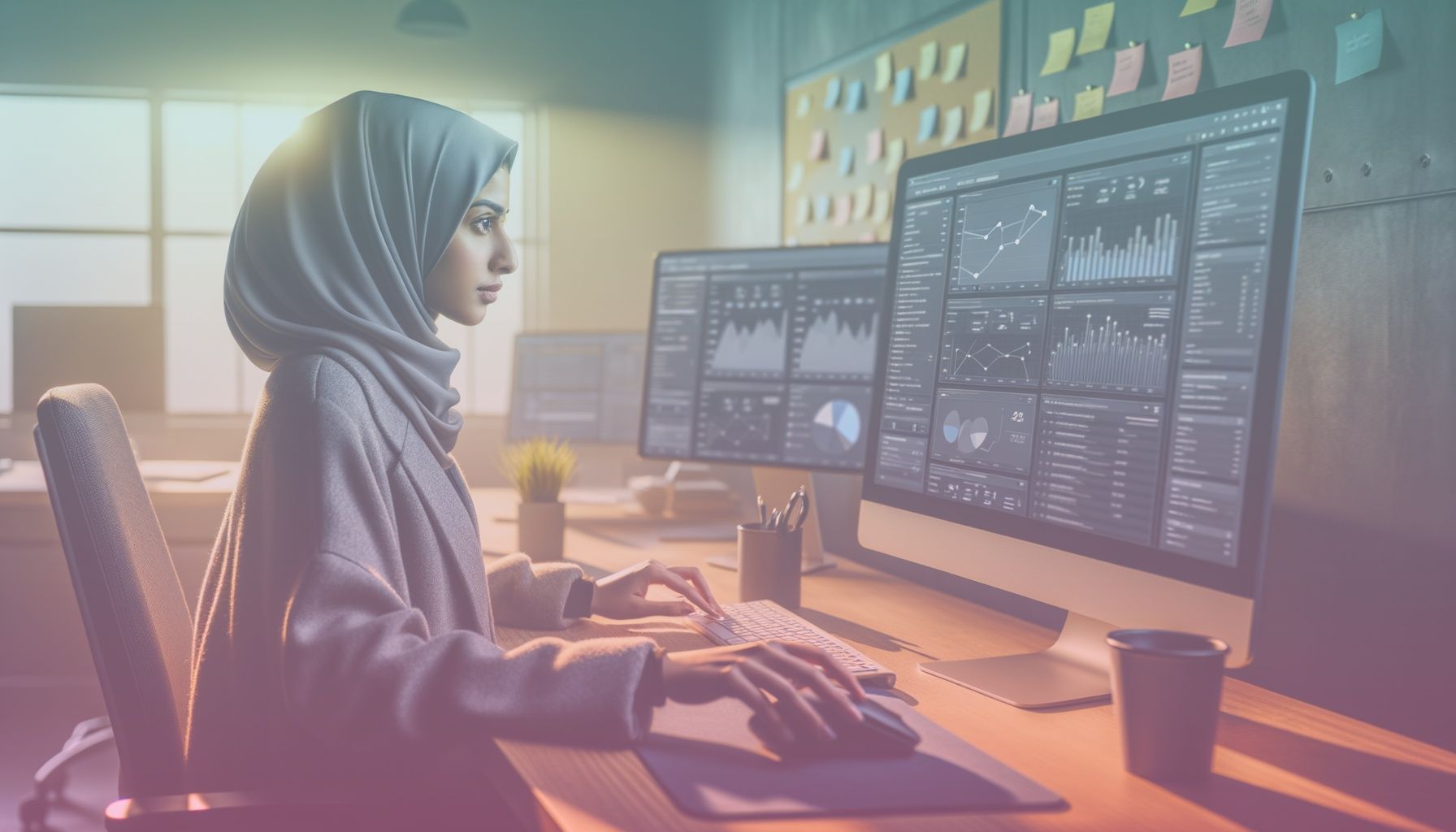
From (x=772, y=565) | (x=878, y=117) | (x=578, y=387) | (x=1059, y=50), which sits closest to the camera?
(x=772, y=565)

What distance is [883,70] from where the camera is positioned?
2438 millimetres

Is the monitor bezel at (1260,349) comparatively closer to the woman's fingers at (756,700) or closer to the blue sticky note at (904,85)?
the woman's fingers at (756,700)

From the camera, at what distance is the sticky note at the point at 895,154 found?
2344 millimetres

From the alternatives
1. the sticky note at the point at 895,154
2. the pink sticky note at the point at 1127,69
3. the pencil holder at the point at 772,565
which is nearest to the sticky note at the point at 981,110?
the sticky note at the point at 895,154

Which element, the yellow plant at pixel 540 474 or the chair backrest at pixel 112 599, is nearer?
the chair backrest at pixel 112 599

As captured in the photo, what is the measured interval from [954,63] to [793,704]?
157 centimetres

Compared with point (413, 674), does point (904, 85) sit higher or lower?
higher

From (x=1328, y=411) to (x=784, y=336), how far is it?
0.88 meters

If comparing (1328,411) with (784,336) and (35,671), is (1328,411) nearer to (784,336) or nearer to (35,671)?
(784,336)

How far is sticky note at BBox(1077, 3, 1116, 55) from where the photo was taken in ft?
4.98

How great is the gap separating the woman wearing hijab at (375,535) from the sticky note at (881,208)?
4.59 ft

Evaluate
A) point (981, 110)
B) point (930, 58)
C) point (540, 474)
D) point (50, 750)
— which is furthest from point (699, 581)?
point (50, 750)

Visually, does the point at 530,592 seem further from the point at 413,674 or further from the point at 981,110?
the point at 981,110

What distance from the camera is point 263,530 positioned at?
925 millimetres
